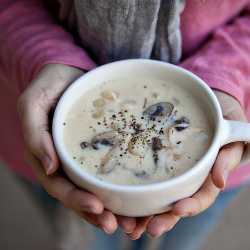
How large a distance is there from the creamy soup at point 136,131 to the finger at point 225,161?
0.03 meters

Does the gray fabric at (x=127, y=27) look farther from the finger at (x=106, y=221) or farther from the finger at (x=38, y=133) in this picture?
the finger at (x=106, y=221)

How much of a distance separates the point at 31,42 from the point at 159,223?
1.14 feet

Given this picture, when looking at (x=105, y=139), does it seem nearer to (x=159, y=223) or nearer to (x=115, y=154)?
(x=115, y=154)

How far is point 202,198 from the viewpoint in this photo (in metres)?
0.69

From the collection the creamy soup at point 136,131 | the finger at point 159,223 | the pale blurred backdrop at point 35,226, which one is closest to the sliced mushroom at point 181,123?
the creamy soup at point 136,131

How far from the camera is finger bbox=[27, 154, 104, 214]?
0.64 metres

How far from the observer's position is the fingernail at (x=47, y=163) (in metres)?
Result: 0.66

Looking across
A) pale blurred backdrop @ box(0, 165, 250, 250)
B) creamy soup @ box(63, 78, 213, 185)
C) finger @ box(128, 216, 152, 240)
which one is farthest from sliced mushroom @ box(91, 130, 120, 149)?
pale blurred backdrop @ box(0, 165, 250, 250)

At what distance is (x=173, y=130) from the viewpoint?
706mm

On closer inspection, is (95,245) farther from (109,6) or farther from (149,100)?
(109,6)

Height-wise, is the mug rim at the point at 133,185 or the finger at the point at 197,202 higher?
the mug rim at the point at 133,185

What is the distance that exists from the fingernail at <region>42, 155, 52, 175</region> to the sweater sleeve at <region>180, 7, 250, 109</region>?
0.27 metres

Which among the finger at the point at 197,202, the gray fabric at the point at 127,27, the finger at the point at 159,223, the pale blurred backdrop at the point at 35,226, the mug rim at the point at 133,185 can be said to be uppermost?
the gray fabric at the point at 127,27

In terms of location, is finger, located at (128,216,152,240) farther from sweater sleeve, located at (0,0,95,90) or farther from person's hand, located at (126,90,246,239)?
sweater sleeve, located at (0,0,95,90)
